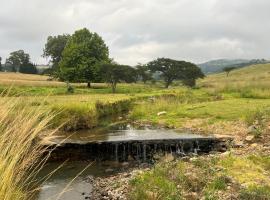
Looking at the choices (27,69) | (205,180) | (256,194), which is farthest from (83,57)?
(256,194)

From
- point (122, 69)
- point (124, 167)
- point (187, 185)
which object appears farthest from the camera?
point (122, 69)

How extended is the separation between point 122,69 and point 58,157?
40.1m

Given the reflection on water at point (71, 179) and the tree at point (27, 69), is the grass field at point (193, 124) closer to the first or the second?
the reflection on water at point (71, 179)

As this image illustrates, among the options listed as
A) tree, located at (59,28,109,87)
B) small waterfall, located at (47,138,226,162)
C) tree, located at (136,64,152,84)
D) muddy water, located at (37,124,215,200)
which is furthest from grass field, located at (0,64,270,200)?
tree, located at (136,64,152,84)

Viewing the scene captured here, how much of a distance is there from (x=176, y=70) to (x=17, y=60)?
173 ft

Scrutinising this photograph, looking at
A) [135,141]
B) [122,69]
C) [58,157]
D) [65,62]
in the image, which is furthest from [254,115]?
[65,62]

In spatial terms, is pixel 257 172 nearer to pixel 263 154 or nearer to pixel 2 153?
pixel 263 154

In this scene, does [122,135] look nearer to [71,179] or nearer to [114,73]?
[71,179]

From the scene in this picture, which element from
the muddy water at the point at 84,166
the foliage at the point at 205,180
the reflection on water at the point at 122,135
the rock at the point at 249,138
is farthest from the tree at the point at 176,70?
the foliage at the point at 205,180

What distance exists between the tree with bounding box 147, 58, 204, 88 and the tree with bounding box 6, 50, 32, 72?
45776 mm

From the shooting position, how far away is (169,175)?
37.4 feet

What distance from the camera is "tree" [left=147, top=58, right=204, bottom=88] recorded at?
2724 inches

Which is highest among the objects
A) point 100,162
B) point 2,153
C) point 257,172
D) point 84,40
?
point 84,40

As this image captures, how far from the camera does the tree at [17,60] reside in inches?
4154
